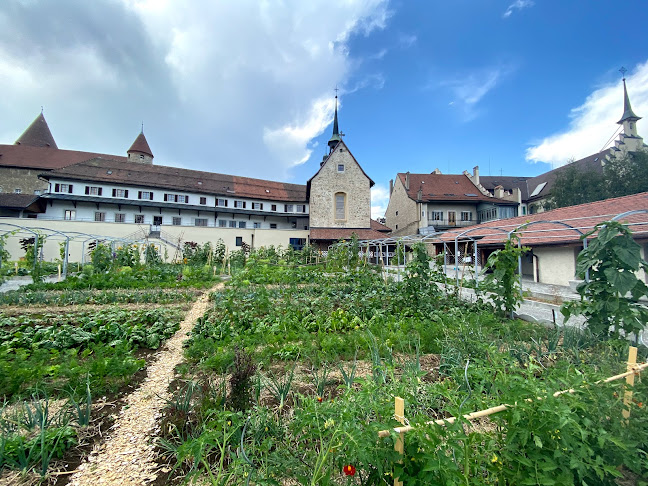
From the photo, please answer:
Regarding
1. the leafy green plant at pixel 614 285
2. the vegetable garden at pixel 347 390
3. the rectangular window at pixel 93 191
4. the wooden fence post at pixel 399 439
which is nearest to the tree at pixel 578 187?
the vegetable garden at pixel 347 390

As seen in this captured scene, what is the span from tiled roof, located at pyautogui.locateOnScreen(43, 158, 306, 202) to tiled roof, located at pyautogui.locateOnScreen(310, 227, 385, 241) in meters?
7.13

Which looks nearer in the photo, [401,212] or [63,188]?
[63,188]

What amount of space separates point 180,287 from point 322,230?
2062cm

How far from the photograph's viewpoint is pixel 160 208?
29.0 m

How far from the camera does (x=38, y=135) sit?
41.5 meters

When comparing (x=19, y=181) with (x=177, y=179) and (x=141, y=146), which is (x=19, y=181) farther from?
(x=177, y=179)

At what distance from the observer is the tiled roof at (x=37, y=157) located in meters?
34.5

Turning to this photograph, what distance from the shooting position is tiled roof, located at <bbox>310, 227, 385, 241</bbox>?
27.7 meters

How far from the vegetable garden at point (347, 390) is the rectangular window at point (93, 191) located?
2559cm

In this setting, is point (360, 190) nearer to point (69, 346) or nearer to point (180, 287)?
point (180, 287)

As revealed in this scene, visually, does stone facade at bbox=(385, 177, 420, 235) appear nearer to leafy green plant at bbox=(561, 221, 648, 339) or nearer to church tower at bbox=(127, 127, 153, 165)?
leafy green plant at bbox=(561, 221, 648, 339)

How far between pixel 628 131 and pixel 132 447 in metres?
50.1

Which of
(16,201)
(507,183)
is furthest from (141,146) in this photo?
(507,183)

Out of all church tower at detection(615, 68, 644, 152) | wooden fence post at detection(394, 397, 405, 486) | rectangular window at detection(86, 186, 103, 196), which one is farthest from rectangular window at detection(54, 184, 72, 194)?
church tower at detection(615, 68, 644, 152)
